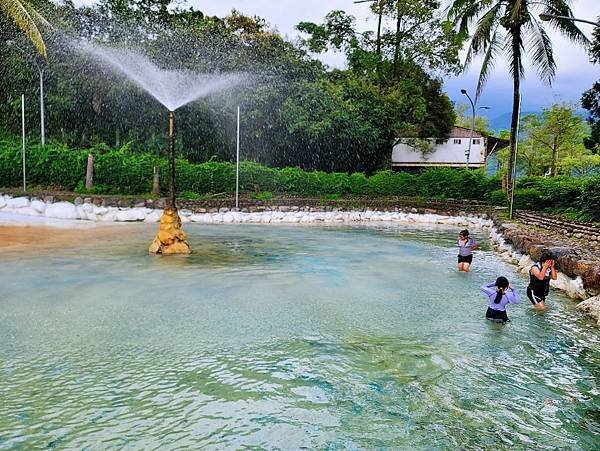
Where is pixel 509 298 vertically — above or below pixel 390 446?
above

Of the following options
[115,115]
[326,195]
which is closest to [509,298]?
[326,195]

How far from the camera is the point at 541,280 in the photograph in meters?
8.51

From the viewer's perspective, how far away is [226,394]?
4.99 metres

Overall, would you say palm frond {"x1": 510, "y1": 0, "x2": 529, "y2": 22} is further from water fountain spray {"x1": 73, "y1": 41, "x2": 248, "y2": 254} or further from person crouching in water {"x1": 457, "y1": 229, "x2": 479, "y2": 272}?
person crouching in water {"x1": 457, "y1": 229, "x2": 479, "y2": 272}

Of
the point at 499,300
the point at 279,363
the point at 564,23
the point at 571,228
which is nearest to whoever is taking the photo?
the point at 279,363

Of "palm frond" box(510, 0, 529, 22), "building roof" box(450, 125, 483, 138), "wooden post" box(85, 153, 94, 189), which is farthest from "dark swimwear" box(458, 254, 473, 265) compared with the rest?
"building roof" box(450, 125, 483, 138)

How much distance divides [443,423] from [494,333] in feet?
10.1

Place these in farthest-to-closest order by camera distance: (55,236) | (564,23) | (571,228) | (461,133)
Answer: (461,133) < (564,23) < (55,236) < (571,228)

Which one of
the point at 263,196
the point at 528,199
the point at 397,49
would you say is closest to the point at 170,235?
the point at 263,196

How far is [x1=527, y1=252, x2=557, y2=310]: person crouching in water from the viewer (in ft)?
27.7

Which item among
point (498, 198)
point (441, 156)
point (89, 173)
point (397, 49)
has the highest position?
point (397, 49)

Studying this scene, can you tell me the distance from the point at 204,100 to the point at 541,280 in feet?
73.3

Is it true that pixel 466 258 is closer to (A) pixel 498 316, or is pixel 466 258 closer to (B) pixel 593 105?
(A) pixel 498 316

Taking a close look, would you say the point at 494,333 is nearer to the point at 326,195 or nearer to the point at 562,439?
the point at 562,439
